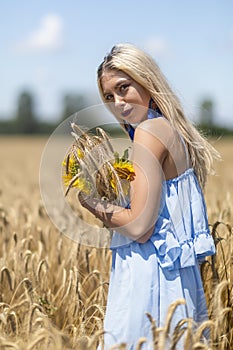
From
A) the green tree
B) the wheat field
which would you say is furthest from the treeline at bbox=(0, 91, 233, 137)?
the wheat field

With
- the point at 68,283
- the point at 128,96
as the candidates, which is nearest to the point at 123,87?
the point at 128,96

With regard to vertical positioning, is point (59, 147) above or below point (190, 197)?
above

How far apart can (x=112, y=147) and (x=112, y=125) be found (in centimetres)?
16

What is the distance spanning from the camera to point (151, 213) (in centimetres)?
207

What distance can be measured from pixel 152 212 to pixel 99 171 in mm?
226

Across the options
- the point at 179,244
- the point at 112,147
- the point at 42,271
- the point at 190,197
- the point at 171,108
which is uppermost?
the point at 171,108

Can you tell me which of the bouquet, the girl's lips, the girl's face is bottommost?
the bouquet

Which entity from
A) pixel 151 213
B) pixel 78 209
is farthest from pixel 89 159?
pixel 78 209

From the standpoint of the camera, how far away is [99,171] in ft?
7.02

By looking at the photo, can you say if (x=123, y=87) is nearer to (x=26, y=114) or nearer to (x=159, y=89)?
(x=159, y=89)

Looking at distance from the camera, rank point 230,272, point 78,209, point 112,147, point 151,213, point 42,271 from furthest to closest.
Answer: point 78,209 < point 42,271 < point 230,272 < point 112,147 < point 151,213

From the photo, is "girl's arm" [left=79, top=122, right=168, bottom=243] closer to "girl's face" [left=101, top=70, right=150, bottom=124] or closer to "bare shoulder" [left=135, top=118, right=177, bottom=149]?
"bare shoulder" [left=135, top=118, right=177, bottom=149]

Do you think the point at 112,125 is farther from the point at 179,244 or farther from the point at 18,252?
the point at 18,252

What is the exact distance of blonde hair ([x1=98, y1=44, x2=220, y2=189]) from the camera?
2.20m
